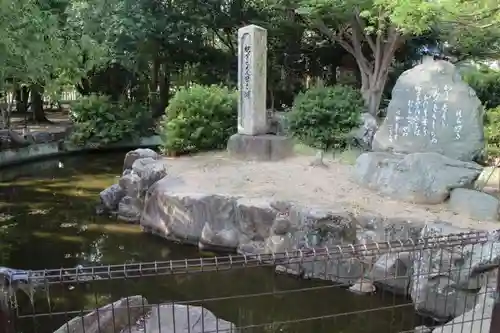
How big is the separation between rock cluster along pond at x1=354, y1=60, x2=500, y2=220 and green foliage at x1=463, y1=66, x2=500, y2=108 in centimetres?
895

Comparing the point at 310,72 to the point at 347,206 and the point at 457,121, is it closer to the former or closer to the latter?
the point at 457,121

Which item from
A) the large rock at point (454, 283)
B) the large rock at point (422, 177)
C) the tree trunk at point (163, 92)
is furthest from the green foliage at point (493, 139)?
the tree trunk at point (163, 92)

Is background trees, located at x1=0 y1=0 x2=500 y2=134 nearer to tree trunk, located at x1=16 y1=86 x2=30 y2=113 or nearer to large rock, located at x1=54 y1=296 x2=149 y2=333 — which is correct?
tree trunk, located at x1=16 y1=86 x2=30 y2=113

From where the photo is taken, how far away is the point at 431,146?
350 inches

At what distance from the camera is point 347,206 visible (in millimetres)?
7594

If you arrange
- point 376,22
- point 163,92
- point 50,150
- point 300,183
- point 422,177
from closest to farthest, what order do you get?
1. point 422,177
2. point 300,183
3. point 376,22
4. point 50,150
5. point 163,92

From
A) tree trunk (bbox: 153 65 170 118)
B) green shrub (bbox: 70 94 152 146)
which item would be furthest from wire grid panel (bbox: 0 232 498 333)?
tree trunk (bbox: 153 65 170 118)

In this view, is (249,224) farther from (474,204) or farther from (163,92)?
(163,92)

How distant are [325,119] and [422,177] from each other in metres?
4.17

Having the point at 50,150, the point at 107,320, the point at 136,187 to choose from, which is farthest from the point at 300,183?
the point at 50,150

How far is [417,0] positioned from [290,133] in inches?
153

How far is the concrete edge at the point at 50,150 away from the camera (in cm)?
1325

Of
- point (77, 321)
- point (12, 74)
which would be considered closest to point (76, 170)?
point (12, 74)

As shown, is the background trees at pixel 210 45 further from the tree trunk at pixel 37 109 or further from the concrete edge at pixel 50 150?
the concrete edge at pixel 50 150
